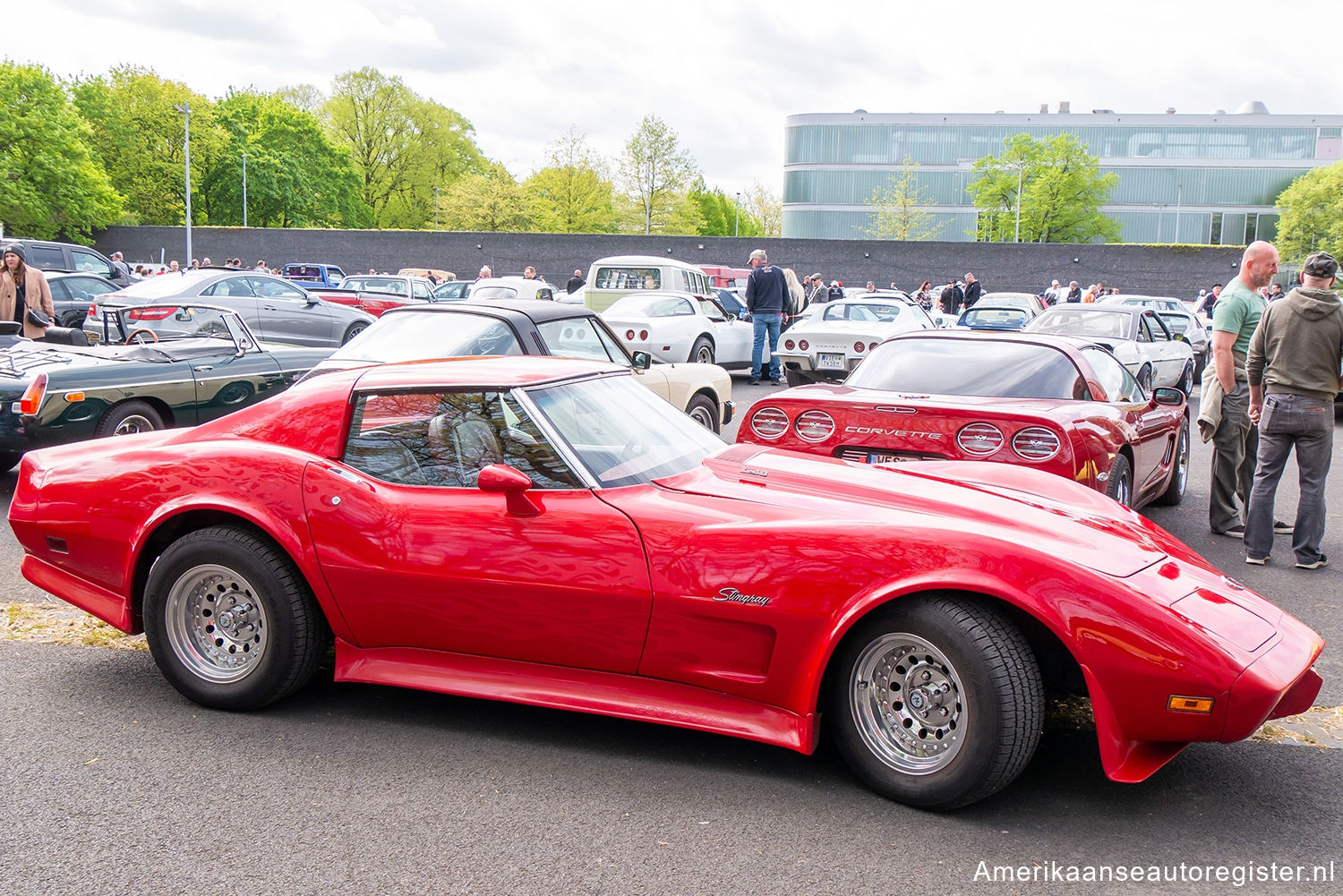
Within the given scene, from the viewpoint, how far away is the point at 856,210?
85.9m

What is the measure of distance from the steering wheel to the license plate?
901 centimetres

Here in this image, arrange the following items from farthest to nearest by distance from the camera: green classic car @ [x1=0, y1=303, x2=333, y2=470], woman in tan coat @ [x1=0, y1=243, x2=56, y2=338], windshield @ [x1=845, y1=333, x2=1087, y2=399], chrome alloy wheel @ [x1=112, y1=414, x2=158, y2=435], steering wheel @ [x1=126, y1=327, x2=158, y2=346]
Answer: woman in tan coat @ [x1=0, y1=243, x2=56, y2=338]
steering wheel @ [x1=126, y1=327, x2=158, y2=346]
chrome alloy wheel @ [x1=112, y1=414, x2=158, y2=435]
green classic car @ [x1=0, y1=303, x2=333, y2=470]
windshield @ [x1=845, y1=333, x2=1087, y2=399]

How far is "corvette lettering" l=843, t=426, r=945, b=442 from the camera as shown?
229 inches

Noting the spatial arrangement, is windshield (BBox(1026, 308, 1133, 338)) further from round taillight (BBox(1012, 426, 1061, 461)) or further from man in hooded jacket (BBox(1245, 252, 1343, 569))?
round taillight (BBox(1012, 426, 1061, 461))

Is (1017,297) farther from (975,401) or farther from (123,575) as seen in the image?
(123,575)

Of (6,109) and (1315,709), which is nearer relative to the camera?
→ (1315,709)

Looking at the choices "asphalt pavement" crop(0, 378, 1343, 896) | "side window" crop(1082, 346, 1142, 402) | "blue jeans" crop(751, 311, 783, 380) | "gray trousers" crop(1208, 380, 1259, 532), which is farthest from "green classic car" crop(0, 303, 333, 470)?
"blue jeans" crop(751, 311, 783, 380)

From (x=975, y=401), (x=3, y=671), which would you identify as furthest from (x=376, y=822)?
(x=975, y=401)

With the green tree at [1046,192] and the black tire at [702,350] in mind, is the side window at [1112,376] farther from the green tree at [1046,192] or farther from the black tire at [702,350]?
the green tree at [1046,192]

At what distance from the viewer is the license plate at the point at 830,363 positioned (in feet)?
49.4

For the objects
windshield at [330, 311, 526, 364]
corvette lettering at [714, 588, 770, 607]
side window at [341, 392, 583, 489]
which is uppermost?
windshield at [330, 311, 526, 364]

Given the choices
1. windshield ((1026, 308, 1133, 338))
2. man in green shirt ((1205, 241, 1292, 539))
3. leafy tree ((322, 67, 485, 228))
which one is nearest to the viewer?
man in green shirt ((1205, 241, 1292, 539))

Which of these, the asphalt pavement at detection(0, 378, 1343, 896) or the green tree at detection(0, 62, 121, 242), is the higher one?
the green tree at detection(0, 62, 121, 242)

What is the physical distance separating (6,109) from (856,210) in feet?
196
